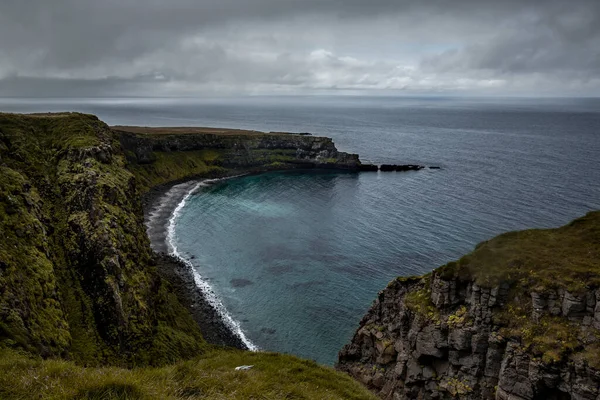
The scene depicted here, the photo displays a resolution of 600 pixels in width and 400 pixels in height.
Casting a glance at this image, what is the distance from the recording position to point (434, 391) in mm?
29016

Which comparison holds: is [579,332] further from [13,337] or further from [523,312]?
[13,337]

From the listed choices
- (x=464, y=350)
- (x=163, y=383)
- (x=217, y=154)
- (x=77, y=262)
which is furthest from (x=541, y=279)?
(x=217, y=154)

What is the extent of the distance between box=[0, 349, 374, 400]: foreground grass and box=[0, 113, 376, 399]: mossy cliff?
61 millimetres

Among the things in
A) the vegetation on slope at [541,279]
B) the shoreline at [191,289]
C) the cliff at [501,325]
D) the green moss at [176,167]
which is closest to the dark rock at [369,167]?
the green moss at [176,167]

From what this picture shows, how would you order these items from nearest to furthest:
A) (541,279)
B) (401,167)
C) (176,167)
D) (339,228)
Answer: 1. (541,279)
2. (339,228)
3. (176,167)
4. (401,167)

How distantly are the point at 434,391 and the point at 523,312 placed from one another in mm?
8683

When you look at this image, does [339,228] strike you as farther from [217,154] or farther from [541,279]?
[217,154]

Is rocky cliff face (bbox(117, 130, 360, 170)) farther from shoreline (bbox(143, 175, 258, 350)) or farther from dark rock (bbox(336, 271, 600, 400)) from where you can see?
dark rock (bbox(336, 271, 600, 400))

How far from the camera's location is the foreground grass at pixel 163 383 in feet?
46.0

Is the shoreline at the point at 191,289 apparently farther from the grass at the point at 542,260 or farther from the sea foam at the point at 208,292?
the grass at the point at 542,260

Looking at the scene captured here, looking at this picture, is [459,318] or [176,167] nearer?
[459,318]

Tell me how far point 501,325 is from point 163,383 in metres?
21.9

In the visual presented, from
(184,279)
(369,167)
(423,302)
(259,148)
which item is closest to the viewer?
(423,302)

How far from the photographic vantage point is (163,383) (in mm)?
16781
